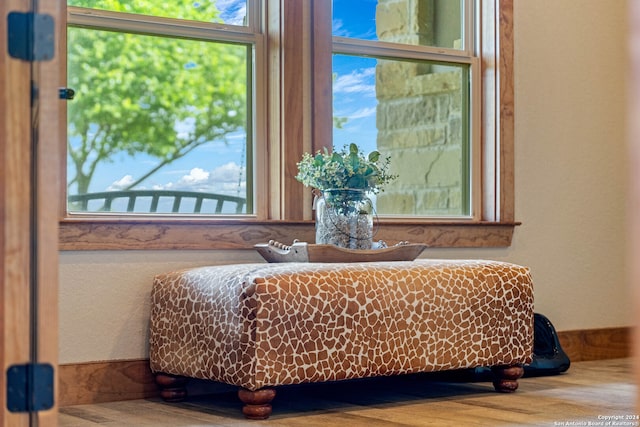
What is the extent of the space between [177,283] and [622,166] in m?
2.79

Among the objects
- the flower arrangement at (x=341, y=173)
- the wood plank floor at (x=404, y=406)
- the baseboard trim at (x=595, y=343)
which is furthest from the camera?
the baseboard trim at (x=595, y=343)

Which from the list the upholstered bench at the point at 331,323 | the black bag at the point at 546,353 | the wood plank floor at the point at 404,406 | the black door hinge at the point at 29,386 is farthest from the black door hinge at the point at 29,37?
the black bag at the point at 546,353

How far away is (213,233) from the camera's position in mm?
3840

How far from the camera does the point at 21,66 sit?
6.02 feet

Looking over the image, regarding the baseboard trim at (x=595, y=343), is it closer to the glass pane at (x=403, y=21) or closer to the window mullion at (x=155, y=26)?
the glass pane at (x=403, y=21)

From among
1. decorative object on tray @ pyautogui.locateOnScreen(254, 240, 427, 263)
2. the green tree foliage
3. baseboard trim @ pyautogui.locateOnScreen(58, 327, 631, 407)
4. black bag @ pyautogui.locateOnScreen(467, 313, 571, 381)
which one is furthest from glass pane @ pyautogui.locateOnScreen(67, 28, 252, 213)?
black bag @ pyautogui.locateOnScreen(467, 313, 571, 381)

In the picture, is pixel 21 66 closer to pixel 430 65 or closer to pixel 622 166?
pixel 430 65

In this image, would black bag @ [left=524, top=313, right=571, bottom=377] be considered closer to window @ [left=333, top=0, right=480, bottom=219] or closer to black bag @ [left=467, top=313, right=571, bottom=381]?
black bag @ [left=467, top=313, right=571, bottom=381]

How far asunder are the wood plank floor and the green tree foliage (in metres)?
0.93

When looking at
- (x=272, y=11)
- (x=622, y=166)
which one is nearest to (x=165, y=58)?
(x=272, y=11)

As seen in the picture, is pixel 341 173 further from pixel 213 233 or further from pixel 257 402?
pixel 257 402

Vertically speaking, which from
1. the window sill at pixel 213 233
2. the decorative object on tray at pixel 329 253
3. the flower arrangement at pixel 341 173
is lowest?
the decorative object on tray at pixel 329 253

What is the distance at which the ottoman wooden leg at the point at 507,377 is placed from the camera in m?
3.77

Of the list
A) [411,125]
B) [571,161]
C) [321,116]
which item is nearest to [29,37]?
[321,116]
